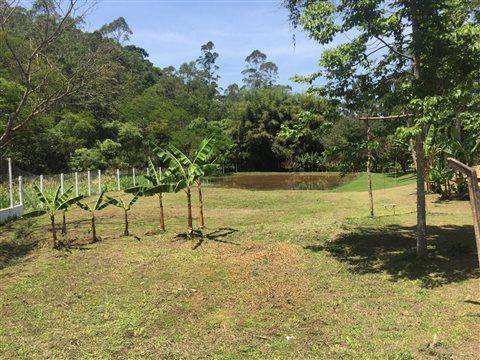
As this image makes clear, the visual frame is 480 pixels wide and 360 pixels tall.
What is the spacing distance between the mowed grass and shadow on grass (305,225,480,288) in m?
0.03

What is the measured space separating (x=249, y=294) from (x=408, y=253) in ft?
10.7

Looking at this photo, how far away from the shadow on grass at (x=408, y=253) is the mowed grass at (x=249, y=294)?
3 cm

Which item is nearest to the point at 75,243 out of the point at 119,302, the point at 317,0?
the point at 119,302

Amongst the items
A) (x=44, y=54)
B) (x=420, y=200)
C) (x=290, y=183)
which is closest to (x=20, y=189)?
(x=44, y=54)

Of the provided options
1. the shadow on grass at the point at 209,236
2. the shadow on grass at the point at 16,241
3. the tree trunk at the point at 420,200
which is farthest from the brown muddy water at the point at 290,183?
the tree trunk at the point at 420,200

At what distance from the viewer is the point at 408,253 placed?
8.45 m

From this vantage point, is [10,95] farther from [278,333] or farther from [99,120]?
[99,120]

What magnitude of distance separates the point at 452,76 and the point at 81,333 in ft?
20.7

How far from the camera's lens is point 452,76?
7.14 meters

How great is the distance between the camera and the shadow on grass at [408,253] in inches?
→ 292

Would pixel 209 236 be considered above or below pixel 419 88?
below

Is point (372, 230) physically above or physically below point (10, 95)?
below

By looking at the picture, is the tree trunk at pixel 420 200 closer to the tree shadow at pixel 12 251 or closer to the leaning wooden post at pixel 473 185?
the leaning wooden post at pixel 473 185

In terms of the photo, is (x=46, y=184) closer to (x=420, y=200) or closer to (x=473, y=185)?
(x=420, y=200)
